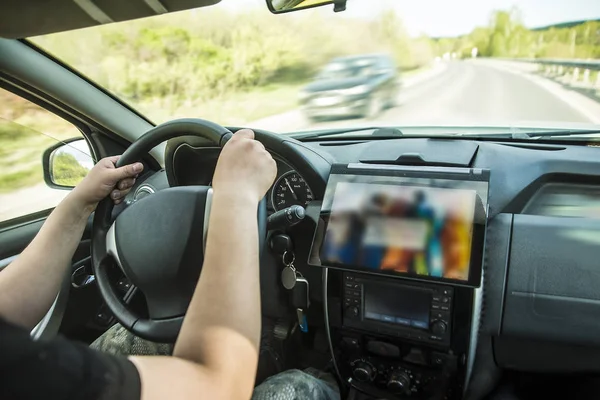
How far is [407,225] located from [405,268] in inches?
5.9

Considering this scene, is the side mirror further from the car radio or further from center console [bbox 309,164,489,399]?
the car radio

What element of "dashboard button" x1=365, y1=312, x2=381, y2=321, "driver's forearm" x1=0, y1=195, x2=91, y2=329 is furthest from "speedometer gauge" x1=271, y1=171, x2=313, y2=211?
"driver's forearm" x1=0, y1=195, x2=91, y2=329

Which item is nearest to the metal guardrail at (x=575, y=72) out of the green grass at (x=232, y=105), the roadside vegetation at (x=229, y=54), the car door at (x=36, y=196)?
the roadside vegetation at (x=229, y=54)

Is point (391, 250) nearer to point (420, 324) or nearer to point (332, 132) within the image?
point (420, 324)

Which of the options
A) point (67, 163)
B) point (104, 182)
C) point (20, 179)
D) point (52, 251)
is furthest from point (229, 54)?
point (52, 251)

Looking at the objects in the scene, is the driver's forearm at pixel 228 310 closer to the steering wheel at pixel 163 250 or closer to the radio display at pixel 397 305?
the steering wheel at pixel 163 250

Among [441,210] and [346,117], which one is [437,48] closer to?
[346,117]

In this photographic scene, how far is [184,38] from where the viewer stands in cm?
906

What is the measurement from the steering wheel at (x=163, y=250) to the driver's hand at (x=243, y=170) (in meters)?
0.29

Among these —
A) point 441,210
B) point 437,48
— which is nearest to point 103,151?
point 441,210

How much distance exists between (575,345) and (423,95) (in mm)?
2751

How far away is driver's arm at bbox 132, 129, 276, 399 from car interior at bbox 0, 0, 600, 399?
0.86 ft

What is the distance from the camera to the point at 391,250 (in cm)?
183

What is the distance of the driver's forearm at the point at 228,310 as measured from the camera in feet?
3.76
